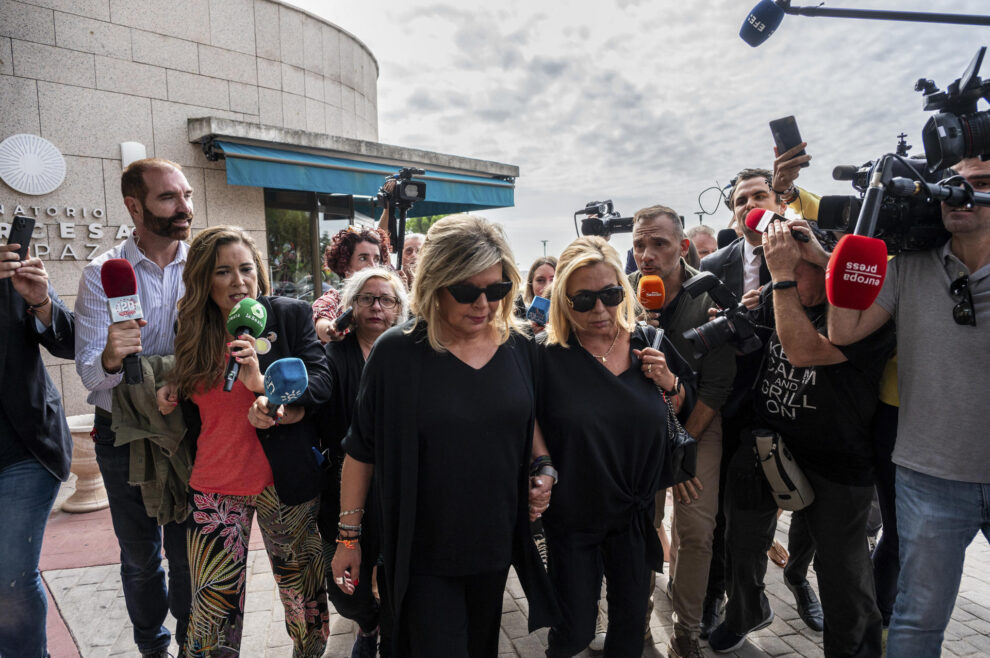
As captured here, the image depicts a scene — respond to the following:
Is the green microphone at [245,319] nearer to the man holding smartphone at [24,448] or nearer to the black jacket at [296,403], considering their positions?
the black jacket at [296,403]

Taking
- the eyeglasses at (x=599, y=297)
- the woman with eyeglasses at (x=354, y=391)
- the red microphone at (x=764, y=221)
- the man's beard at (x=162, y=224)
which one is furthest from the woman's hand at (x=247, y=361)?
the red microphone at (x=764, y=221)

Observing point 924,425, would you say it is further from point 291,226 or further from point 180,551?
point 291,226

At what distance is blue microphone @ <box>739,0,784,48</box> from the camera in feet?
13.9

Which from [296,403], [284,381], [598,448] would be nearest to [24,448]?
[296,403]

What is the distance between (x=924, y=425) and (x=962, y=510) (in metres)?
0.31

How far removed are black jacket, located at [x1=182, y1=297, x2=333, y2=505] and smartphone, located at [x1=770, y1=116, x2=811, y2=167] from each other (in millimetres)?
2539

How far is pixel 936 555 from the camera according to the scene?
80.2 inches

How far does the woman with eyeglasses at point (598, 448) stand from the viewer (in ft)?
7.39

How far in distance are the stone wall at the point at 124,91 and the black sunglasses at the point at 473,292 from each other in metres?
7.04

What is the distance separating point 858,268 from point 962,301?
1.75ft

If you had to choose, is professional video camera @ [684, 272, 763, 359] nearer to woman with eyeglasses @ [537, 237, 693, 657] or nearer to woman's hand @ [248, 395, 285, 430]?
woman with eyeglasses @ [537, 237, 693, 657]

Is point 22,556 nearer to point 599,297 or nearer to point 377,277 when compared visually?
point 377,277

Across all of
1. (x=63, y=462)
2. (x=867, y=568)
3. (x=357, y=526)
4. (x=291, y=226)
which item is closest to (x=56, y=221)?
(x=291, y=226)

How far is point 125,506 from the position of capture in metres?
2.60
